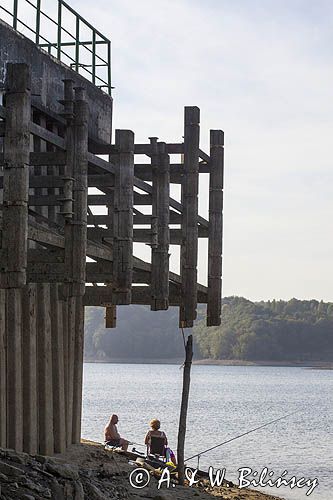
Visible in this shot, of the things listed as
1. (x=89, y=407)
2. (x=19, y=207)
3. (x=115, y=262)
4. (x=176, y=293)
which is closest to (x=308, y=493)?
(x=176, y=293)

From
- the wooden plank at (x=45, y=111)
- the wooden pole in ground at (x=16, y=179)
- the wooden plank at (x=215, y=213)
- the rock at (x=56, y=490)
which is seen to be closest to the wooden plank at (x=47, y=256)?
the wooden pole in ground at (x=16, y=179)

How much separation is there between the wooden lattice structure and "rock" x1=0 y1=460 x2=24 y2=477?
6.81ft

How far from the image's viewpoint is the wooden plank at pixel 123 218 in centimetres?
1662

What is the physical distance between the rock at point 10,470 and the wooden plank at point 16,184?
209 centimetres

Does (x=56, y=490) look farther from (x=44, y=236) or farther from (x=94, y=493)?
(x=44, y=236)

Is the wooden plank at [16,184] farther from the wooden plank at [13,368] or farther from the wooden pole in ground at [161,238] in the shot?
the wooden pole in ground at [161,238]

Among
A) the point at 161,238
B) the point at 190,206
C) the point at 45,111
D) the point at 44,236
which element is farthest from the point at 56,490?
the point at 190,206

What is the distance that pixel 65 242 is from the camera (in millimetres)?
14859

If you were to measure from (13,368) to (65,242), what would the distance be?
233 centimetres

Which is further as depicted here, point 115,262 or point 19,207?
point 115,262

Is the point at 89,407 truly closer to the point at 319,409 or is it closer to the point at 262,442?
the point at 319,409

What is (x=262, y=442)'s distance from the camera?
57344mm

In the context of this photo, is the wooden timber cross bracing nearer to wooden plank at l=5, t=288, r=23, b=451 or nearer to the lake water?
wooden plank at l=5, t=288, r=23, b=451

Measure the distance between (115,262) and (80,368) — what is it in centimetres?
323
